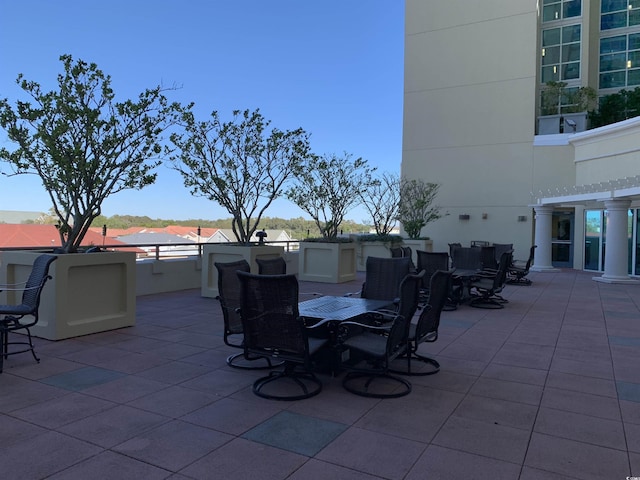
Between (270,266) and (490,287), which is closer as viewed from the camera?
(270,266)

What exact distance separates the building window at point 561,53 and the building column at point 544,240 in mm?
7845

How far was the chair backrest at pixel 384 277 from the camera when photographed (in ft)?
17.8

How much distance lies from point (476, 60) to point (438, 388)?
18.8 meters

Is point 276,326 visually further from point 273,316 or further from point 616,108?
point 616,108

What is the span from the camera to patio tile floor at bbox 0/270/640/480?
255cm

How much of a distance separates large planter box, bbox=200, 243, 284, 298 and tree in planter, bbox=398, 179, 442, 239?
28.9ft

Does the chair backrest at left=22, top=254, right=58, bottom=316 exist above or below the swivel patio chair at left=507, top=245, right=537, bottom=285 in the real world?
above

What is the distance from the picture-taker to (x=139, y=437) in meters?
2.86

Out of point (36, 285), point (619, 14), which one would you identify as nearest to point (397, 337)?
point (36, 285)

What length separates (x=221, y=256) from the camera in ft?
29.1

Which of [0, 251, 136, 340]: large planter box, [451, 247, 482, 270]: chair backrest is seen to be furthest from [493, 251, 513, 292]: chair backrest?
[0, 251, 136, 340]: large planter box

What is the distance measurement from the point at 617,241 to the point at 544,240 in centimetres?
343

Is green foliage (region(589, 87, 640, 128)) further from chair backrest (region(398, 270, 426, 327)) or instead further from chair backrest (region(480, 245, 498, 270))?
chair backrest (region(398, 270, 426, 327))

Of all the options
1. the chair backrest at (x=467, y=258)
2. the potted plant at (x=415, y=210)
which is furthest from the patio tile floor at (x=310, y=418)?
the potted plant at (x=415, y=210)
